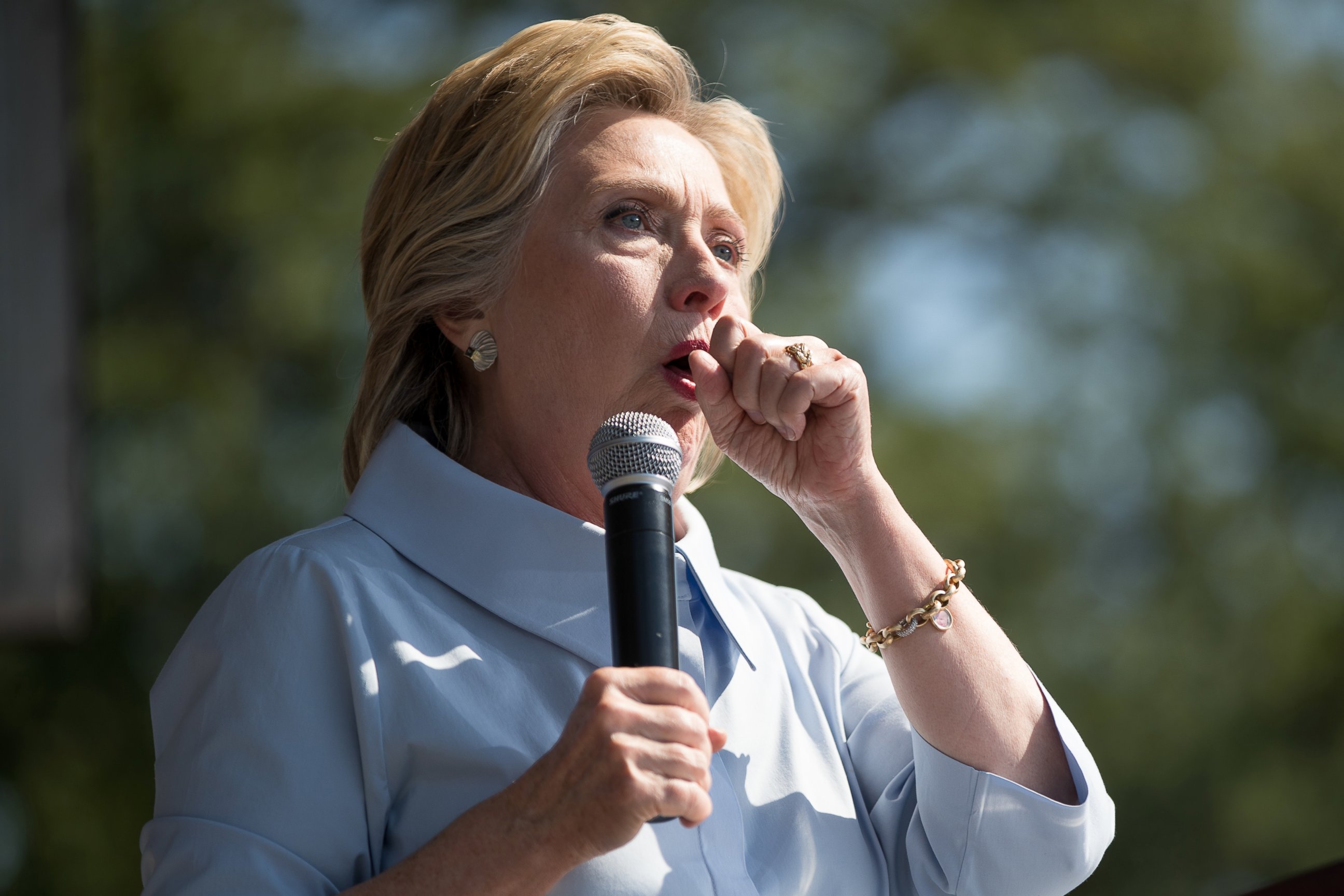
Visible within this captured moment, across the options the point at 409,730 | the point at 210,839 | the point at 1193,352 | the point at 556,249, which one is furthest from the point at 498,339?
the point at 1193,352

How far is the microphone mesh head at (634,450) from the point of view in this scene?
1.58m

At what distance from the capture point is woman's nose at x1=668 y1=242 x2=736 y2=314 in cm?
208

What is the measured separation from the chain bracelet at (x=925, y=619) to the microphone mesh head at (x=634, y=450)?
1.63 ft

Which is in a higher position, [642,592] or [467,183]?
[467,183]

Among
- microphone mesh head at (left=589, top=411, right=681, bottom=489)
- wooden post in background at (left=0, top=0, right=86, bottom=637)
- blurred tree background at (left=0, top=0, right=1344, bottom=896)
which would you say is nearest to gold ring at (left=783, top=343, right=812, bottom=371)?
microphone mesh head at (left=589, top=411, right=681, bottom=489)

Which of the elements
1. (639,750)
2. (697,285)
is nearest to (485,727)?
(639,750)

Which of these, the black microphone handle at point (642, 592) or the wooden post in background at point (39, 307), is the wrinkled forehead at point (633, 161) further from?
the wooden post in background at point (39, 307)

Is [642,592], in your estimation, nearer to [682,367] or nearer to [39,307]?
[682,367]

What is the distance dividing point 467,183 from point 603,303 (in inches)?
13.9

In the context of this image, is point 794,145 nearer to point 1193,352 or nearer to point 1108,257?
point 1108,257

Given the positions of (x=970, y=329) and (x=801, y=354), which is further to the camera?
(x=970, y=329)

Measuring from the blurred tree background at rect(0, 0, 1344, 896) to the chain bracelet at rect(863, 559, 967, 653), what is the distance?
594cm

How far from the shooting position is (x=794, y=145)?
10406 millimetres

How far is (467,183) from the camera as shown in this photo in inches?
87.1
